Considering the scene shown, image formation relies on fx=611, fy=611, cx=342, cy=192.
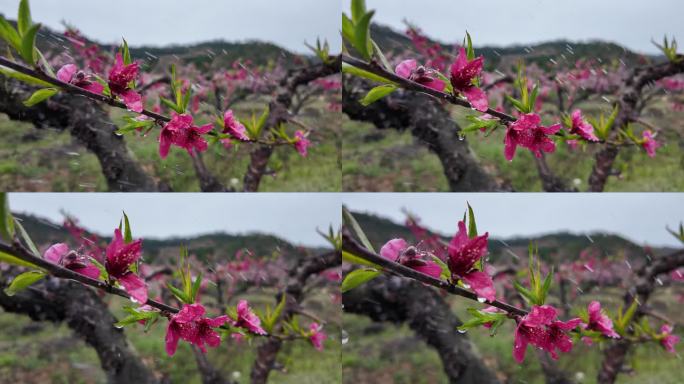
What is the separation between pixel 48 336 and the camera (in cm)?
181

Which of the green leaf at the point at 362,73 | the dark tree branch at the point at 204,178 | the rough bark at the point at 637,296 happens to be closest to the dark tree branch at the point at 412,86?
the green leaf at the point at 362,73

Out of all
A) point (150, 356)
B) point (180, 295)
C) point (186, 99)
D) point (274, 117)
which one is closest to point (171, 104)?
point (186, 99)

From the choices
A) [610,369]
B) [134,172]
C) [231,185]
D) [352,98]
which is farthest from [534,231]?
[134,172]

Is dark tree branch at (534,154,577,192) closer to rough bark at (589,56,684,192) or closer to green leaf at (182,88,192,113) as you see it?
rough bark at (589,56,684,192)

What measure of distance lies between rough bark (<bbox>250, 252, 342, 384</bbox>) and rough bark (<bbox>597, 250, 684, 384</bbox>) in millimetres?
853

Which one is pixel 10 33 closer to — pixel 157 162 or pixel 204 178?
pixel 157 162

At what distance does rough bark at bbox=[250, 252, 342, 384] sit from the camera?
180cm

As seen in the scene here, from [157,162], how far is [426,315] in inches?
35.4

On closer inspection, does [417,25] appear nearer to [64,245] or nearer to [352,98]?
[352,98]

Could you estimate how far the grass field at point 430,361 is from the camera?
5.92 ft

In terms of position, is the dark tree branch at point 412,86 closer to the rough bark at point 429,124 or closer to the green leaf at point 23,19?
the rough bark at point 429,124

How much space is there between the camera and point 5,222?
106 centimetres

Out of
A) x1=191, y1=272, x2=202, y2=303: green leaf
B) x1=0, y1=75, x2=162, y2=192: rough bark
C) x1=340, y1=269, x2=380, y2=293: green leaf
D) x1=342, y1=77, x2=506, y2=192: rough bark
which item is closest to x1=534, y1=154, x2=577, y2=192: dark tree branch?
x1=342, y1=77, x2=506, y2=192: rough bark

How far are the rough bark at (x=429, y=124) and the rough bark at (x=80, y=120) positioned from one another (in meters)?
0.65
